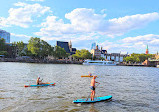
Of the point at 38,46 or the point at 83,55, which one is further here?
the point at 83,55

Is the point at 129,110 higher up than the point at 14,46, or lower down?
lower down

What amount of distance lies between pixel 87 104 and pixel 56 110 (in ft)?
11.2

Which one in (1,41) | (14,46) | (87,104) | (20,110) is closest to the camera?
(20,110)

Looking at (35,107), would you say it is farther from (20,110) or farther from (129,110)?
(129,110)

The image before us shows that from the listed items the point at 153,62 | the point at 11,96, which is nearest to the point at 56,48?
the point at 153,62

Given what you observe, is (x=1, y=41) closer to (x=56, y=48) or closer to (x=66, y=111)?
(x=56, y=48)

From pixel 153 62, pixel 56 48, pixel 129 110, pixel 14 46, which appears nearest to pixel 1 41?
pixel 14 46

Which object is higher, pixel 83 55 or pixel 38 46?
pixel 38 46

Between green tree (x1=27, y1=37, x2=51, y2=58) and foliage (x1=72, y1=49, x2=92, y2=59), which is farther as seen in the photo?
foliage (x1=72, y1=49, x2=92, y2=59)

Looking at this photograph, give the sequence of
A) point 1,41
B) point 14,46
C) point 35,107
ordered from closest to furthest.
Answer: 1. point 35,107
2. point 1,41
3. point 14,46

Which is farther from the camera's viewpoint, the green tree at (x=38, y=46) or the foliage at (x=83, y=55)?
the foliage at (x=83, y=55)

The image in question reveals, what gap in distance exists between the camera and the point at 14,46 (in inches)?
5576

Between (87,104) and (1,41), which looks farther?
(1,41)

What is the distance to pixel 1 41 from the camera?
127562 mm
